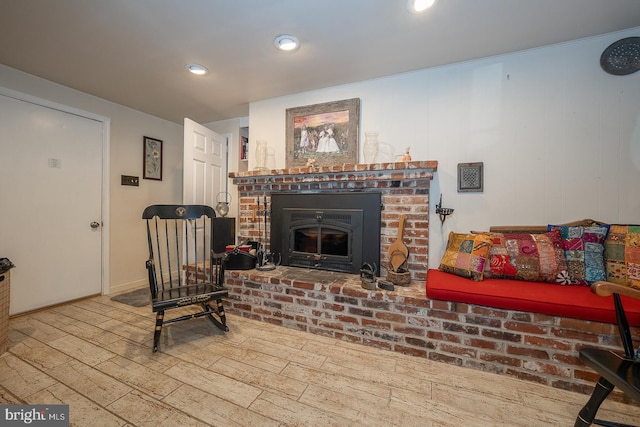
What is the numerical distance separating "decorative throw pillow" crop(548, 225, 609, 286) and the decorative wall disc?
47.6 inches

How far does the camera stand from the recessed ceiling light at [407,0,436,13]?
153 centimetres

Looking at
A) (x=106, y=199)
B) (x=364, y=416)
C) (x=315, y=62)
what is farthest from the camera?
(x=106, y=199)

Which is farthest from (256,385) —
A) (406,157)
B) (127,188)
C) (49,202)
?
(127,188)

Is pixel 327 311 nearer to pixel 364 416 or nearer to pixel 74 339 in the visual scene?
pixel 364 416

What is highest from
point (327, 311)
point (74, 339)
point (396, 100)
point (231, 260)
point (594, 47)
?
point (594, 47)

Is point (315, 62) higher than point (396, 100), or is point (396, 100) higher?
point (315, 62)

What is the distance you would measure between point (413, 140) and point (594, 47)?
146 cm

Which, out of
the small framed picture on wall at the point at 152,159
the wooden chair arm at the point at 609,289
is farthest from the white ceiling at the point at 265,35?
the wooden chair arm at the point at 609,289

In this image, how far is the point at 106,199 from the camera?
2.97 meters

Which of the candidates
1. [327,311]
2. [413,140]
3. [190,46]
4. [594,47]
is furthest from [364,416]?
[594,47]

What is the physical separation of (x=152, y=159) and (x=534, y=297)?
14.6 feet

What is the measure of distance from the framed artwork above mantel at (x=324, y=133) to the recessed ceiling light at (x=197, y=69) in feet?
3.03

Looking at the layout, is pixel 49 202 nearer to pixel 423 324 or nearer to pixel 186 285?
pixel 186 285

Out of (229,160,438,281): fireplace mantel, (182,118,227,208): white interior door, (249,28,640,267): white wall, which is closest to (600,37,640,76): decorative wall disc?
(249,28,640,267): white wall
